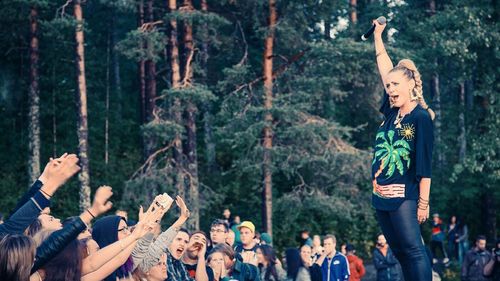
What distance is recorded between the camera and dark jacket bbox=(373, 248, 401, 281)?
18391 millimetres

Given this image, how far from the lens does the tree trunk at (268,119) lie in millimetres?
28891

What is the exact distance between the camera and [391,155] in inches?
293

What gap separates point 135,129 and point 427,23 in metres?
13.9

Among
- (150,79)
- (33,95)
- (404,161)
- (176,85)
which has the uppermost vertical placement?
(150,79)

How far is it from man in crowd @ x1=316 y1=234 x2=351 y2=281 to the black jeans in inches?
310

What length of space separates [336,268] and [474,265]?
612 cm

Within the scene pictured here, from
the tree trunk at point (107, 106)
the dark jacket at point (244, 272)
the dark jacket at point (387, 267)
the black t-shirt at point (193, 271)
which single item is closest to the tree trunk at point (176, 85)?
the tree trunk at point (107, 106)

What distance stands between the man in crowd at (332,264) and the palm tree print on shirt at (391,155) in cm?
781

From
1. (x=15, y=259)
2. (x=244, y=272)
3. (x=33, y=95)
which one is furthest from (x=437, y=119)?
(x=15, y=259)

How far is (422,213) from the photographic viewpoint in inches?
287

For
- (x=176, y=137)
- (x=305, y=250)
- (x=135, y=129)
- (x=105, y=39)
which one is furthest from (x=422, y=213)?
(x=105, y=39)

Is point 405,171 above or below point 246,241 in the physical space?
above

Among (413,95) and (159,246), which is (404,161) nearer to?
(413,95)

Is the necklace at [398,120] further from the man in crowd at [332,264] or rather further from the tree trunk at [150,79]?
the tree trunk at [150,79]
